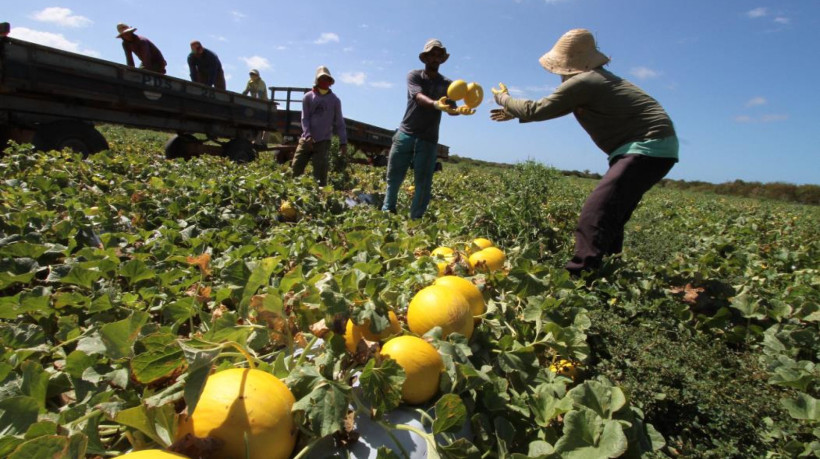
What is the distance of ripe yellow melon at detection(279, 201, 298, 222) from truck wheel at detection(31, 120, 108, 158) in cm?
438

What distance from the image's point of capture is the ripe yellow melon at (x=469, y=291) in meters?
2.03

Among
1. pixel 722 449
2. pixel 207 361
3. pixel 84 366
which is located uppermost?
pixel 207 361

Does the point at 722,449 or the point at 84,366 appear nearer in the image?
the point at 84,366

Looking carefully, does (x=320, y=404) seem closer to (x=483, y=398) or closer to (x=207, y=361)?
(x=207, y=361)

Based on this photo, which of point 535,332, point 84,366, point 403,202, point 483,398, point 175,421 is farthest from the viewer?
point 403,202

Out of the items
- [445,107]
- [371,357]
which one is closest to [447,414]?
[371,357]

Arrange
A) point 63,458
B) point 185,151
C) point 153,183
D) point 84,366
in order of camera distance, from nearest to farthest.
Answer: point 63,458 → point 84,366 → point 153,183 → point 185,151

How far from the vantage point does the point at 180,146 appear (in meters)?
10.5

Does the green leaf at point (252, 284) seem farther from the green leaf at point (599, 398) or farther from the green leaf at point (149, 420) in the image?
the green leaf at point (599, 398)

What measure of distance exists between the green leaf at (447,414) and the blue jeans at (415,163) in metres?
4.14

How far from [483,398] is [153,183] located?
439 centimetres

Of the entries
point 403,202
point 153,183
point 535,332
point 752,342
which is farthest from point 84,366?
point 403,202

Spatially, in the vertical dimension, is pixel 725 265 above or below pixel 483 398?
above

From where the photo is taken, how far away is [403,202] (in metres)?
7.30
